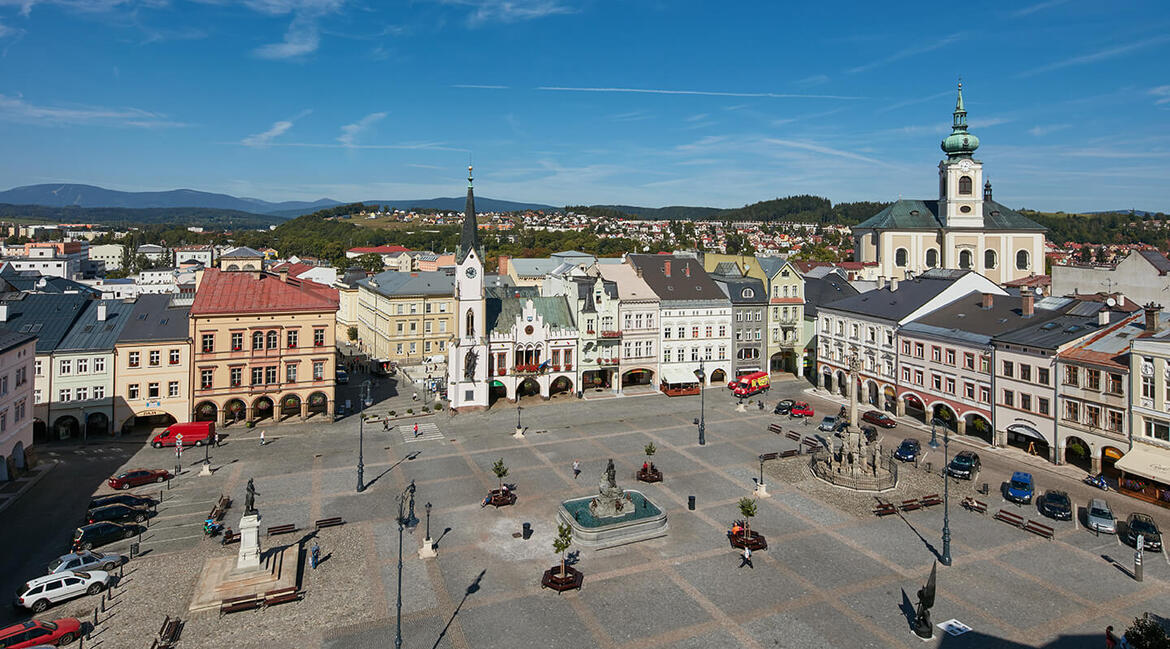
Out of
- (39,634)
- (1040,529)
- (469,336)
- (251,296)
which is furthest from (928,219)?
(39,634)

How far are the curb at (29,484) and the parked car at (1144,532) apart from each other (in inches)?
2234

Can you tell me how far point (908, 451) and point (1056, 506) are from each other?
10.9 m

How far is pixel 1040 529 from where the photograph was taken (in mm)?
33312

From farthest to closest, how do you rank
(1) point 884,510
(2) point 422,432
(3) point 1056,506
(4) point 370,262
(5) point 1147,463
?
1. (4) point 370,262
2. (2) point 422,432
3. (5) point 1147,463
4. (1) point 884,510
5. (3) point 1056,506

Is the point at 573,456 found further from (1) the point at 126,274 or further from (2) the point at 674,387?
(1) the point at 126,274

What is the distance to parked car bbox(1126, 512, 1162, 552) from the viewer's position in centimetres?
3159

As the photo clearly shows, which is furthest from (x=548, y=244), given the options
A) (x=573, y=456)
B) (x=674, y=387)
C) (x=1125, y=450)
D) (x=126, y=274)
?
(x=1125, y=450)

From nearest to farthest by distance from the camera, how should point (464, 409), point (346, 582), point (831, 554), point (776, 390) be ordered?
point (346, 582) < point (831, 554) < point (464, 409) < point (776, 390)

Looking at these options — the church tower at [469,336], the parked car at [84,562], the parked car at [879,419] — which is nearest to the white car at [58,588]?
the parked car at [84,562]

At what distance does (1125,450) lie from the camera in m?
39.8

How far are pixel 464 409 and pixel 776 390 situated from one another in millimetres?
31005

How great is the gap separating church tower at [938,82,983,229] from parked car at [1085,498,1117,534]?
7531 centimetres

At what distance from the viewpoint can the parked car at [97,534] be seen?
31.7 metres

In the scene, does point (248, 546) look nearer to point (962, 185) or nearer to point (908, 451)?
point (908, 451)
